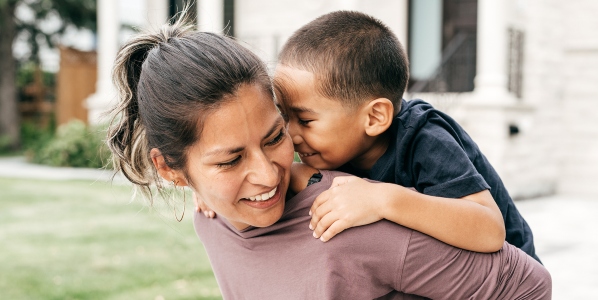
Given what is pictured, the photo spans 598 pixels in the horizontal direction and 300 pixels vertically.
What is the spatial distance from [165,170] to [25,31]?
1984cm

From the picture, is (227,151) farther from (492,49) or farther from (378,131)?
(492,49)

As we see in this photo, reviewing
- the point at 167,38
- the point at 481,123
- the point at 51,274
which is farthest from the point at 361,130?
the point at 481,123

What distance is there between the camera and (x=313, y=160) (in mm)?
2236

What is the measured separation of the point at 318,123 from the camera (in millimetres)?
2164

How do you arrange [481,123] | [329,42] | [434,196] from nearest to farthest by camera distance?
1. [434,196]
2. [329,42]
3. [481,123]

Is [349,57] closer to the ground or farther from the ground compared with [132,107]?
farther from the ground

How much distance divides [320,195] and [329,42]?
0.57m

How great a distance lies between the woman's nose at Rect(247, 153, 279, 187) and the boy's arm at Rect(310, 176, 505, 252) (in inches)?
5.2

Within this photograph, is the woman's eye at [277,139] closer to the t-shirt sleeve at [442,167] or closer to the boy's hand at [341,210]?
the boy's hand at [341,210]

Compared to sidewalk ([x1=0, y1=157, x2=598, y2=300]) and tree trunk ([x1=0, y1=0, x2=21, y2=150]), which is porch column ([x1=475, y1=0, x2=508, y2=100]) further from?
tree trunk ([x1=0, y1=0, x2=21, y2=150])

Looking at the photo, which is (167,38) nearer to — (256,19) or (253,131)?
(253,131)

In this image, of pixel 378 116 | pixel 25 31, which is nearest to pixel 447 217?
pixel 378 116

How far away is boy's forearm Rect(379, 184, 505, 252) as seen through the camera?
1.62 metres

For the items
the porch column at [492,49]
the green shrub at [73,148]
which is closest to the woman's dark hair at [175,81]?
the porch column at [492,49]
